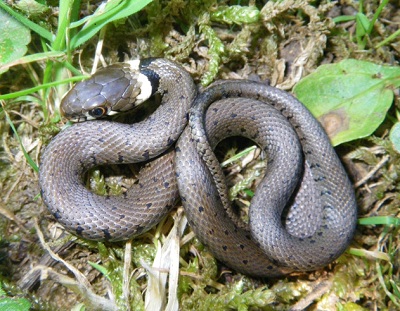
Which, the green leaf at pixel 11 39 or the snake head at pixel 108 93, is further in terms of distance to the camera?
the snake head at pixel 108 93

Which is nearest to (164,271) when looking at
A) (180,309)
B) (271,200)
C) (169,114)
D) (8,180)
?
(180,309)

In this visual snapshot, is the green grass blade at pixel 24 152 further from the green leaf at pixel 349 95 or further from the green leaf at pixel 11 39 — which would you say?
the green leaf at pixel 349 95

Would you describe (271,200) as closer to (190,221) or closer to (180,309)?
(190,221)

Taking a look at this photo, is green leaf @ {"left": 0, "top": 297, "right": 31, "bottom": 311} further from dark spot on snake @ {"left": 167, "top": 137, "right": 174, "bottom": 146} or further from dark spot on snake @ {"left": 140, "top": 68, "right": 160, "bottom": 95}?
dark spot on snake @ {"left": 140, "top": 68, "right": 160, "bottom": 95}

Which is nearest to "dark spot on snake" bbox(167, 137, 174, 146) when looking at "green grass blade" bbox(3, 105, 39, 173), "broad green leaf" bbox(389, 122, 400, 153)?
"green grass blade" bbox(3, 105, 39, 173)

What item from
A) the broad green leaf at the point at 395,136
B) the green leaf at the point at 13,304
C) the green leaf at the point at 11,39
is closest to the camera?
the green leaf at the point at 13,304

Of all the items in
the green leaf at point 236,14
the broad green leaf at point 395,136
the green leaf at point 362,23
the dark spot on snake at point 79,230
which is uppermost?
the green leaf at point 236,14

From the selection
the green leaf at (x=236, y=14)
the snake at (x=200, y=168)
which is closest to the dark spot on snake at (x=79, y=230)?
the snake at (x=200, y=168)
